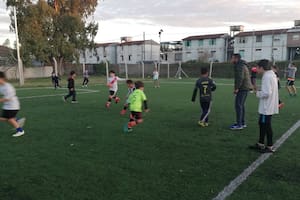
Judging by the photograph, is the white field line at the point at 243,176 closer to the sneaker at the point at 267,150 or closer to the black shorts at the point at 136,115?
the sneaker at the point at 267,150

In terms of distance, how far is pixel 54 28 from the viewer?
3756 centimetres

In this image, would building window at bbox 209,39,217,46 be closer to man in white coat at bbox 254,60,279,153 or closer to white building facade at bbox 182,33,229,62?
white building facade at bbox 182,33,229,62

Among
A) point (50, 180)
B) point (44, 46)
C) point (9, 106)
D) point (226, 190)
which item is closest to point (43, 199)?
point (50, 180)

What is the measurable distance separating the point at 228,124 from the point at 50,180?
18.0ft

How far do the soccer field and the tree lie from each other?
94.4 feet

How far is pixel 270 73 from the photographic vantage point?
5.13 m

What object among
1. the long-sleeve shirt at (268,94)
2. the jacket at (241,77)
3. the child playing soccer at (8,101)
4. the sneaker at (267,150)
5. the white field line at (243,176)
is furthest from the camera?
the jacket at (241,77)

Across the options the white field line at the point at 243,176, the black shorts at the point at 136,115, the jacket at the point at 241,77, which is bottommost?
the white field line at the point at 243,176

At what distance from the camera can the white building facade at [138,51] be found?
230 feet

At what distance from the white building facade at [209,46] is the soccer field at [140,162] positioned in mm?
51547

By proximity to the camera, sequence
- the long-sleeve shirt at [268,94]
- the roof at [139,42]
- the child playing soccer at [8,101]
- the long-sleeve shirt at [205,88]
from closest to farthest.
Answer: the long-sleeve shirt at [268,94], the child playing soccer at [8,101], the long-sleeve shirt at [205,88], the roof at [139,42]

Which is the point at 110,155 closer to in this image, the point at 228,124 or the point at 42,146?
the point at 42,146

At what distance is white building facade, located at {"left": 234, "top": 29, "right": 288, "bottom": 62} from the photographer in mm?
51594

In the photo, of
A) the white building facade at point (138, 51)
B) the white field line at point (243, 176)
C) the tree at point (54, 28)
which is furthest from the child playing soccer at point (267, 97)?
the white building facade at point (138, 51)
